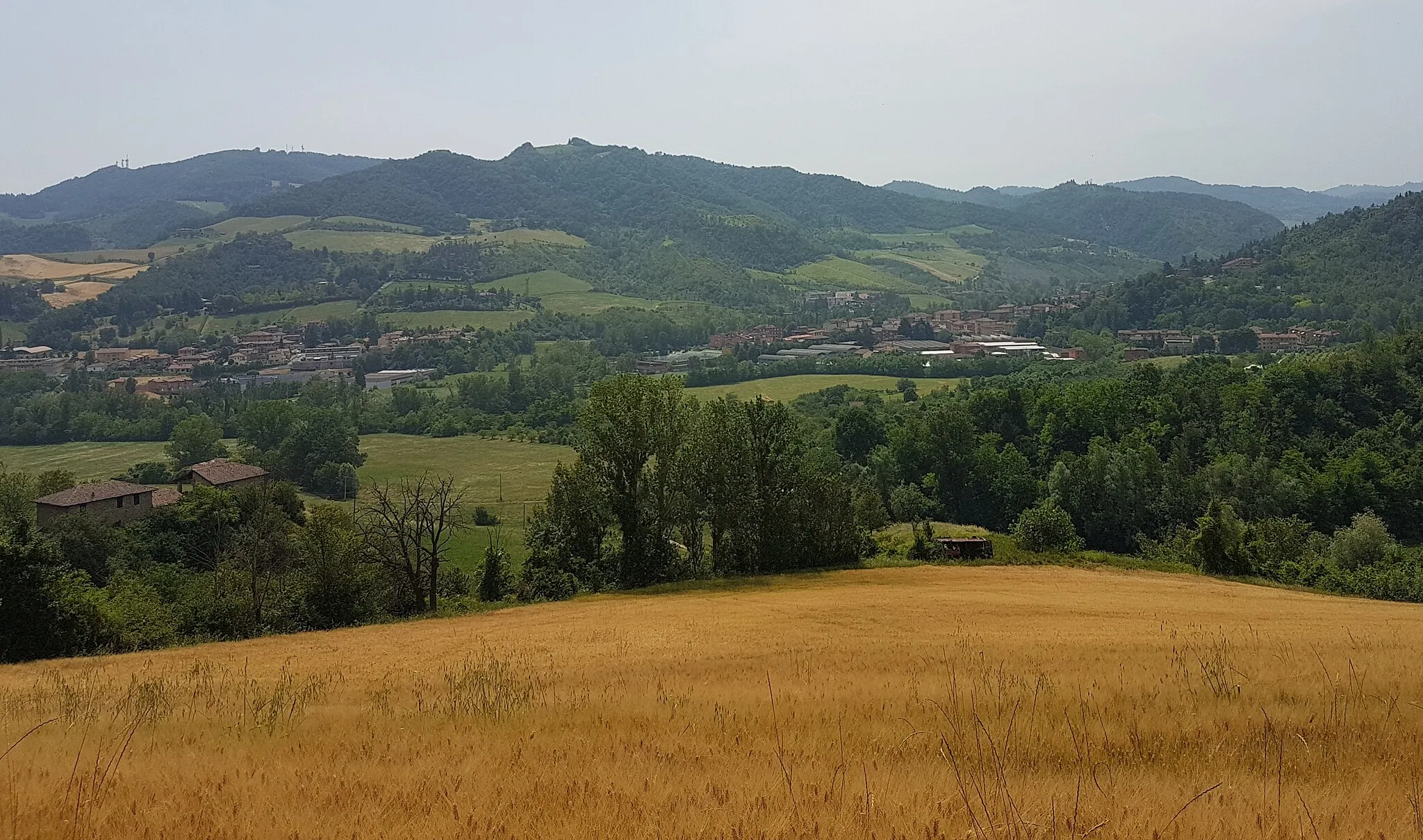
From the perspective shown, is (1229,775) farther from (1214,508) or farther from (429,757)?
(1214,508)

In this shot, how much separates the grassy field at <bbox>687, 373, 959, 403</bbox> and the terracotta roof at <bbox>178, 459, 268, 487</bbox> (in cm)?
5819

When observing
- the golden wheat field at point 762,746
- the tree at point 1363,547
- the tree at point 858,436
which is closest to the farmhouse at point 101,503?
the golden wheat field at point 762,746

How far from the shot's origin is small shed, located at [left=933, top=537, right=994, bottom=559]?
47.2m

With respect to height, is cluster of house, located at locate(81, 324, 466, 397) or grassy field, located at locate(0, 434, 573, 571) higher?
cluster of house, located at locate(81, 324, 466, 397)

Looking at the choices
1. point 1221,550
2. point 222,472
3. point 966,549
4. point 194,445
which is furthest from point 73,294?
point 1221,550

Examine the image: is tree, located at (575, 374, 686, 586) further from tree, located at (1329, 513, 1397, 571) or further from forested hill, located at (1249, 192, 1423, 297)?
forested hill, located at (1249, 192, 1423, 297)

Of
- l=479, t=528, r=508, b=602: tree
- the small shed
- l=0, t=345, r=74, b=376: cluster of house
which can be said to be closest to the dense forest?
the small shed

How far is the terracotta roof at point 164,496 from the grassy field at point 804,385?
6493 cm

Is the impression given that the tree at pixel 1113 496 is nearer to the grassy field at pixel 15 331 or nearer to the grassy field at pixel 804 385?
the grassy field at pixel 804 385

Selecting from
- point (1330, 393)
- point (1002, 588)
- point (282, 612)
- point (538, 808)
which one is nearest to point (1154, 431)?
point (1330, 393)

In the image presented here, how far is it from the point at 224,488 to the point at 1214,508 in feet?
223

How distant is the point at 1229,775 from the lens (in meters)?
6.61

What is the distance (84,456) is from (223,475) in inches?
1548

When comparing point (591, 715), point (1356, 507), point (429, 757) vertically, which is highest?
point (429, 757)
